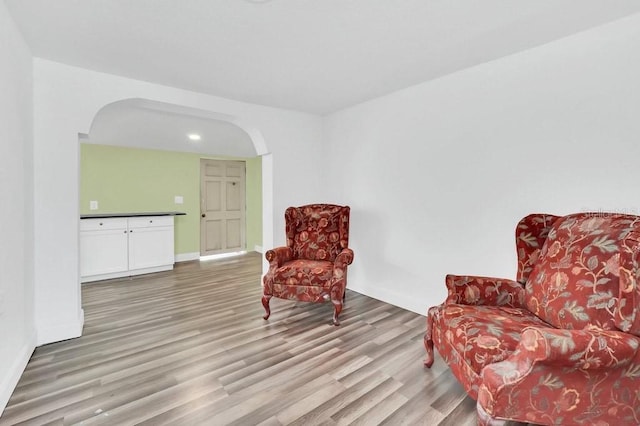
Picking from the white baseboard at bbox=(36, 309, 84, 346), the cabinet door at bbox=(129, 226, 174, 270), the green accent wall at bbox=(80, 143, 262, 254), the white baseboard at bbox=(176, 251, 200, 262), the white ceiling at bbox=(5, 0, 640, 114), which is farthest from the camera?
the white baseboard at bbox=(176, 251, 200, 262)

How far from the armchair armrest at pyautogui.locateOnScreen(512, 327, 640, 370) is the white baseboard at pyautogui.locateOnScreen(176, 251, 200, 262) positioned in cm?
535

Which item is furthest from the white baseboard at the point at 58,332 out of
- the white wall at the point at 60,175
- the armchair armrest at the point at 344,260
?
the armchair armrest at the point at 344,260

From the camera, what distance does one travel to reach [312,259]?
3.21 meters

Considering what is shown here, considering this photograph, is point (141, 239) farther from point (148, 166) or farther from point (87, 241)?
point (148, 166)

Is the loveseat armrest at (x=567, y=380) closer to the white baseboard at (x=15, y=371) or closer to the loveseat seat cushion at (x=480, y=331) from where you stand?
the loveseat seat cushion at (x=480, y=331)

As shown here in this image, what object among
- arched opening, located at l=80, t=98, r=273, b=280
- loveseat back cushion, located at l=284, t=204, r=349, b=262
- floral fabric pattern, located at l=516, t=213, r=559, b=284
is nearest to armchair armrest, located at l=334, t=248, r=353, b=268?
loveseat back cushion, located at l=284, t=204, r=349, b=262

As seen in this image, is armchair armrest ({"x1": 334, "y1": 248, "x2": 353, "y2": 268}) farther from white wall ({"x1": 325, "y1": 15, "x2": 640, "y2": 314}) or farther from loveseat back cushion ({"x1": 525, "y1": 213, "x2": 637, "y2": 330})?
loveseat back cushion ({"x1": 525, "y1": 213, "x2": 637, "y2": 330})

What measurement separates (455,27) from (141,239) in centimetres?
454

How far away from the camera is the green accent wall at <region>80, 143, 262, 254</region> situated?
4594mm

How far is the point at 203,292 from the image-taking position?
3.57 m

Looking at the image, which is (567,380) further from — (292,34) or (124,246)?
(124,246)

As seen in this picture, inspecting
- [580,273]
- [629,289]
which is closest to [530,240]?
[580,273]

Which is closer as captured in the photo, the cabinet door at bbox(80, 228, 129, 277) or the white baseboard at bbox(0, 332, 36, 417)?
the white baseboard at bbox(0, 332, 36, 417)

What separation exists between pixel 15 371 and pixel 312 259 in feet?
7.52
